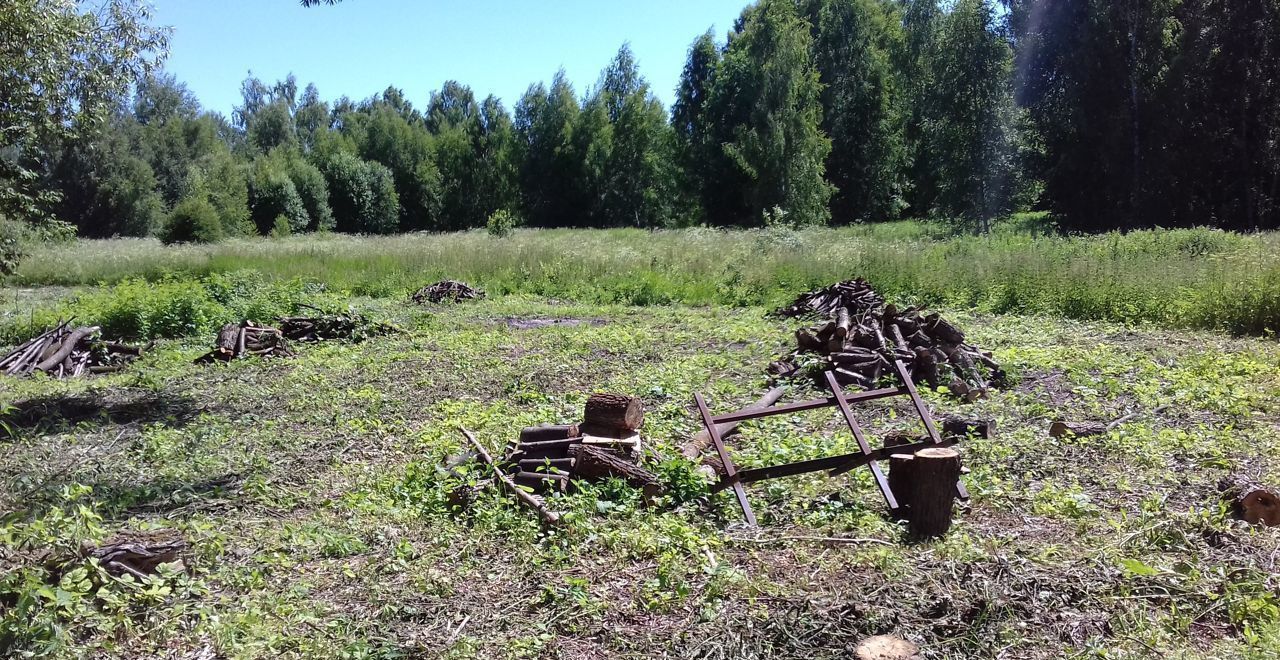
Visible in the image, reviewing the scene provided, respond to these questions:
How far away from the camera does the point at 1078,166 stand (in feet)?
86.3

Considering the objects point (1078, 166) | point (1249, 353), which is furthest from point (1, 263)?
point (1078, 166)

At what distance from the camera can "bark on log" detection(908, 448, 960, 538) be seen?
388 cm

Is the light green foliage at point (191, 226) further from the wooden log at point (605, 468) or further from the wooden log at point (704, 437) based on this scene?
the wooden log at point (605, 468)

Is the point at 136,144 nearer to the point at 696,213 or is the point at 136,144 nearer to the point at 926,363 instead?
the point at 696,213

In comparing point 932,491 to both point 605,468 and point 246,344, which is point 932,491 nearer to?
point 605,468

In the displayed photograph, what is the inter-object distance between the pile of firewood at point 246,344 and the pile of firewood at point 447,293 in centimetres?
471

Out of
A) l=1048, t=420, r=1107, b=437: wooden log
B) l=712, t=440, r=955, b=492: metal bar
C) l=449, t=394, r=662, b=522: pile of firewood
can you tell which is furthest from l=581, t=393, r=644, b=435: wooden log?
l=1048, t=420, r=1107, b=437: wooden log

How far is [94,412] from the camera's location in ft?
24.5

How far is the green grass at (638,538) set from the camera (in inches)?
122

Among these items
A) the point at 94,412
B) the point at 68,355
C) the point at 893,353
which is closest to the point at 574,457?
the point at 893,353

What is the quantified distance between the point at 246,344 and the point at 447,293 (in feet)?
18.5

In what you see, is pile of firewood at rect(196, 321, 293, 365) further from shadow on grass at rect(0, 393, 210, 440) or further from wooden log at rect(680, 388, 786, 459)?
wooden log at rect(680, 388, 786, 459)

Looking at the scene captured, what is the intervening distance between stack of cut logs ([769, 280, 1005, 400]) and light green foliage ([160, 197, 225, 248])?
2832cm

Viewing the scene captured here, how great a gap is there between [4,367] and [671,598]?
991 centimetres
